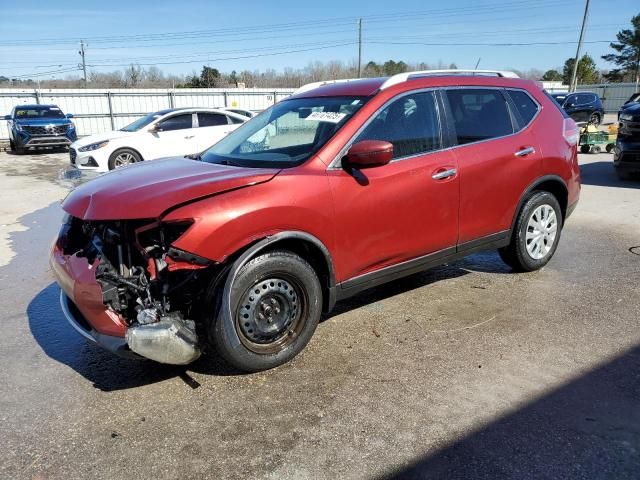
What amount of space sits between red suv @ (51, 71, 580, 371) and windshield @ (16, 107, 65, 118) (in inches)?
719

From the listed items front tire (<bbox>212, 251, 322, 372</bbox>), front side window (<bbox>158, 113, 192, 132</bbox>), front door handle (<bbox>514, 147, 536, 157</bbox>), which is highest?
front side window (<bbox>158, 113, 192, 132</bbox>)

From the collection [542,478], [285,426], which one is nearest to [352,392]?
[285,426]

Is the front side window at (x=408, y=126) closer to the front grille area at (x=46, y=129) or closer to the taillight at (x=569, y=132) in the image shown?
the taillight at (x=569, y=132)

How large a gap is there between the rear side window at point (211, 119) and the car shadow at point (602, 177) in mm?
8463

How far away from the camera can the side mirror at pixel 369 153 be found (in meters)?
3.51

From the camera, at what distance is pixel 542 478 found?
8.04ft

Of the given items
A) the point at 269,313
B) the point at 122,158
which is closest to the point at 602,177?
the point at 269,313

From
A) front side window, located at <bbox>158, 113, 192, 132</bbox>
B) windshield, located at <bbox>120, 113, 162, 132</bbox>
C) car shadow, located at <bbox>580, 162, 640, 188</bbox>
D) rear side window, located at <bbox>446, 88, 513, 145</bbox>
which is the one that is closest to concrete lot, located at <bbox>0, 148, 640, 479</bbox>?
rear side window, located at <bbox>446, 88, 513, 145</bbox>

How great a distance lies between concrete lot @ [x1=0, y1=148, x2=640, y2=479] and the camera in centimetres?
262

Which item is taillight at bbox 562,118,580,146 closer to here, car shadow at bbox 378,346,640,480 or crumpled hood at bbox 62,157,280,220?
car shadow at bbox 378,346,640,480

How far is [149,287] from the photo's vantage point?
122 inches

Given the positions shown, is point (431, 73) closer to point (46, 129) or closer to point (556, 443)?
point (556, 443)

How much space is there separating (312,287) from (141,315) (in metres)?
1.09

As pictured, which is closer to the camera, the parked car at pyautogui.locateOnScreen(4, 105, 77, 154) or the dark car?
the parked car at pyautogui.locateOnScreen(4, 105, 77, 154)
